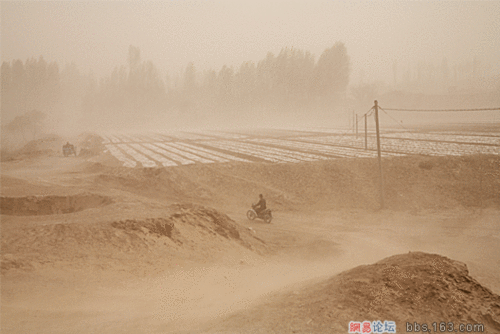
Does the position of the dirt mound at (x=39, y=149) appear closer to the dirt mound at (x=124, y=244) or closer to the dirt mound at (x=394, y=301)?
the dirt mound at (x=124, y=244)

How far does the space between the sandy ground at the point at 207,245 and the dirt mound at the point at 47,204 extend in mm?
78

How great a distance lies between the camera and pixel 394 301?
19.9ft

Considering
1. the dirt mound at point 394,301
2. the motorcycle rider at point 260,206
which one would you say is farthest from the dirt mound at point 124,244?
the dirt mound at point 394,301

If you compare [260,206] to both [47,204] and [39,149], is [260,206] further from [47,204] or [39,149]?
[39,149]

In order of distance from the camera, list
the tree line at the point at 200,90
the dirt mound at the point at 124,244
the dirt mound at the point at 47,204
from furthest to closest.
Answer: the tree line at the point at 200,90 < the dirt mound at the point at 47,204 < the dirt mound at the point at 124,244

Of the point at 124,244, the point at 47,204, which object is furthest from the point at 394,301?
the point at 47,204

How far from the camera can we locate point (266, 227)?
16.2 m

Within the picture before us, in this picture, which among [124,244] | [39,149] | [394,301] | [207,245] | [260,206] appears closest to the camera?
[394,301]

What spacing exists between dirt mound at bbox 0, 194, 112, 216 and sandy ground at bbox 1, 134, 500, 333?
78mm

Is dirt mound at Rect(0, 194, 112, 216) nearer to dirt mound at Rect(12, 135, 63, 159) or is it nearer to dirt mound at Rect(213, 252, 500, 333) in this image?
dirt mound at Rect(213, 252, 500, 333)

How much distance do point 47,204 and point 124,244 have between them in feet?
21.9

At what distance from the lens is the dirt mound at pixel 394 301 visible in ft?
18.7

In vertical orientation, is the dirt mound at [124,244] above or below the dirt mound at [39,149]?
below

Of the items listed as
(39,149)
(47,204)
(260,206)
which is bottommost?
(260,206)
